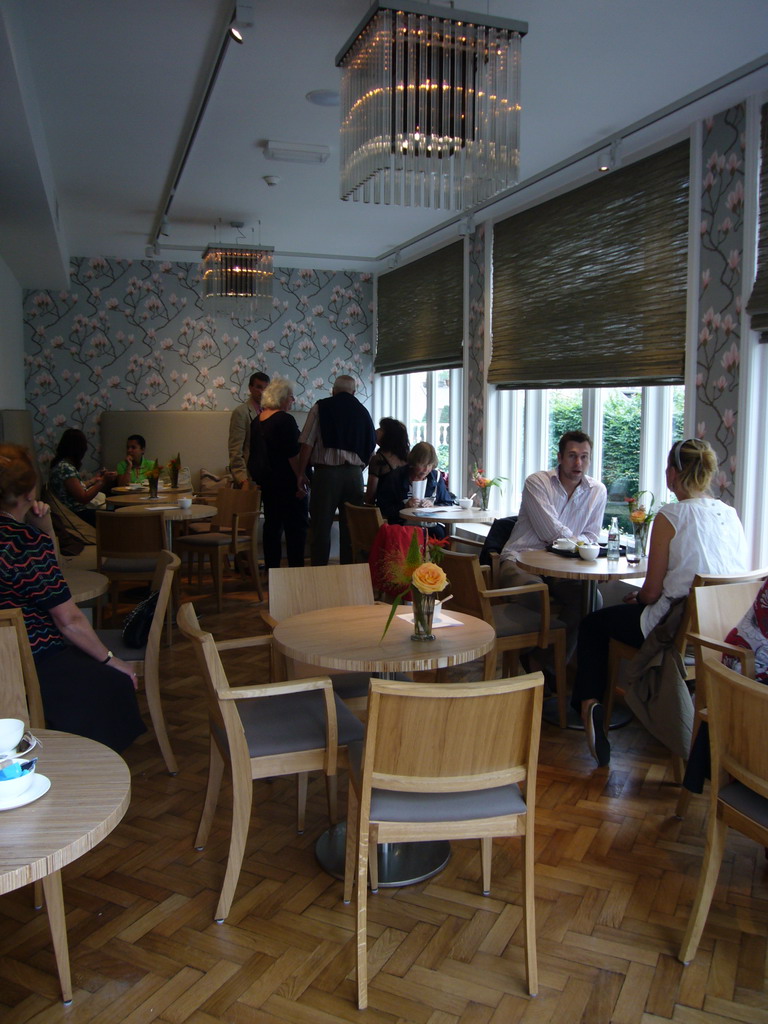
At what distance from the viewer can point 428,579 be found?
2613 millimetres

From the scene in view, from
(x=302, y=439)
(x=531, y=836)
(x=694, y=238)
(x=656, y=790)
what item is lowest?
(x=656, y=790)

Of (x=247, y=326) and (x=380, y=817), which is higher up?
(x=247, y=326)

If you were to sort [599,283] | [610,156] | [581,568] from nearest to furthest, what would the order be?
[581,568], [610,156], [599,283]

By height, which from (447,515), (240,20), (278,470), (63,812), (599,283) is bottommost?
(63,812)

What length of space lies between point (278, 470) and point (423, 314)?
2.62 m

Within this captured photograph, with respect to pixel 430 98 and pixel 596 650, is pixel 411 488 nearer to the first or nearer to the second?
pixel 596 650

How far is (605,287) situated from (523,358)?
3.61 ft

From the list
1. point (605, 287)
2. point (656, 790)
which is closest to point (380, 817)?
point (656, 790)

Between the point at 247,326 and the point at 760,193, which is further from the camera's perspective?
the point at 247,326

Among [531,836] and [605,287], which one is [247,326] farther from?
[531,836]

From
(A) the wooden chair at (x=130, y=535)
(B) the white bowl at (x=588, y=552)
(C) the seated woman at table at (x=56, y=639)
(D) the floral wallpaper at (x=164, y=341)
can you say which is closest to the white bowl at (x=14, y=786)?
(C) the seated woman at table at (x=56, y=639)

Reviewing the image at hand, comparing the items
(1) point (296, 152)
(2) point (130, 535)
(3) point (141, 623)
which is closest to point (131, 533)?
(2) point (130, 535)

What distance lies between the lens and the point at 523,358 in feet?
20.5

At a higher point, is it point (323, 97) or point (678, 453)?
point (323, 97)
